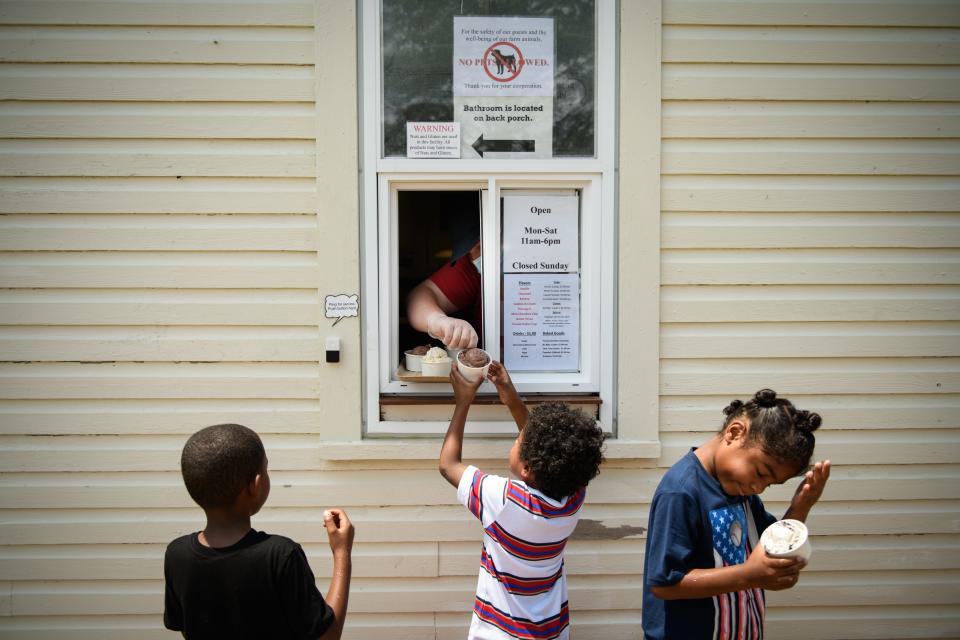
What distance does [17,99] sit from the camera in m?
3.09

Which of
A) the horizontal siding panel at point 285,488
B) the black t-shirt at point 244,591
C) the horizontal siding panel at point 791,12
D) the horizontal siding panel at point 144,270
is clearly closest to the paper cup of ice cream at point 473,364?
the horizontal siding panel at point 285,488

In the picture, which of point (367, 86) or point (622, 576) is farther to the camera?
point (622, 576)

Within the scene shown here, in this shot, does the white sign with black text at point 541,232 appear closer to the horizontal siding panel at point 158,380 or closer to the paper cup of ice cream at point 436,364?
the paper cup of ice cream at point 436,364

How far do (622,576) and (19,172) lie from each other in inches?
129

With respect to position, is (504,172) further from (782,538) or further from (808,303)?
(782,538)

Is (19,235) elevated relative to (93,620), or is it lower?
elevated

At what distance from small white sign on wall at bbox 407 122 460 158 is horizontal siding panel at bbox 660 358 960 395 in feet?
4.50

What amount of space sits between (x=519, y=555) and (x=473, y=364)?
0.79 metres

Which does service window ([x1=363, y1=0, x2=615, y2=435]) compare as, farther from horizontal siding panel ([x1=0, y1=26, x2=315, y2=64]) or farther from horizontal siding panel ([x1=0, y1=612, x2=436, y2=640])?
horizontal siding panel ([x1=0, y1=612, x2=436, y2=640])

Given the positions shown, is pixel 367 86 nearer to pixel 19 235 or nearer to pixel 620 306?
pixel 620 306

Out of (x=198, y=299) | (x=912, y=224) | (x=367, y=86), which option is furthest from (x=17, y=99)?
(x=912, y=224)

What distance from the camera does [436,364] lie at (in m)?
3.10

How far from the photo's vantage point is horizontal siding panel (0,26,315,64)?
3.06 meters

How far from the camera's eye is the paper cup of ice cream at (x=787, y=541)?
187 cm
